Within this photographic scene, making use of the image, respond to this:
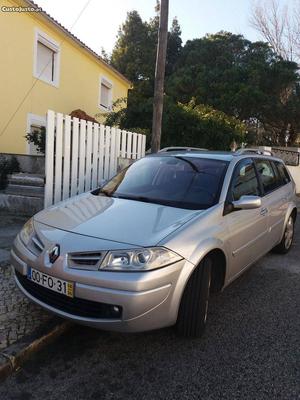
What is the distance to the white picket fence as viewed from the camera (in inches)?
248

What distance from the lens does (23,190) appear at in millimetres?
7578

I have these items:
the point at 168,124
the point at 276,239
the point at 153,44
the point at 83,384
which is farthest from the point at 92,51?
the point at 153,44

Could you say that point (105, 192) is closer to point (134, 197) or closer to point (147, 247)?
point (134, 197)

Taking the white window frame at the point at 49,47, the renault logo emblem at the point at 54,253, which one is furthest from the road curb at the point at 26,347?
the white window frame at the point at 49,47

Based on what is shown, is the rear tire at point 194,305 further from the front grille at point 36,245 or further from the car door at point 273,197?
the car door at point 273,197

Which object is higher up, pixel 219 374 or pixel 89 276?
pixel 89 276

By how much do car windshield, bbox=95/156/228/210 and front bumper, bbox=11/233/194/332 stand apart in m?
0.96

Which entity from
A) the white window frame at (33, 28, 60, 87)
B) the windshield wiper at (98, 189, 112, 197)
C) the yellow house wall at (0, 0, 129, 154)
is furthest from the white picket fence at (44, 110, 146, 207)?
the white window frame at (33, 28, 60, 87)

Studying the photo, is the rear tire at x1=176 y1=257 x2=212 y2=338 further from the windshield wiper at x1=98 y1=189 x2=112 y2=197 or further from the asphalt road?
the windshield wiper at x1=98 y1=189 x2=112 y2=197

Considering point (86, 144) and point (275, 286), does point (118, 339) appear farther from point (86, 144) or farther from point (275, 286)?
point (86, 144)

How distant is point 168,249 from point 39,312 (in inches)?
54.9

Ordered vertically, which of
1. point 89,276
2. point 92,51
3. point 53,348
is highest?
point 92,51

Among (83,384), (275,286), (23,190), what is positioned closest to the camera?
(83,384)

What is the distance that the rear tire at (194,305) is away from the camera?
315 cm
